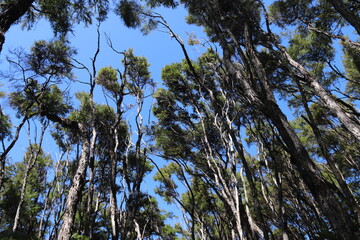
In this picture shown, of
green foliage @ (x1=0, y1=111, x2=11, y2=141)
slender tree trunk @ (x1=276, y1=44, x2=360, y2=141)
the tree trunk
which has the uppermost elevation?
green foliage @ (x1=0, y1=111, x2=11, y2=141)

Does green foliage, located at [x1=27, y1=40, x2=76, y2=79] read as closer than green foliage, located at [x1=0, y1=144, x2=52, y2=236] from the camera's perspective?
Yes

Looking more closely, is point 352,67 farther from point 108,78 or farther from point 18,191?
point 18,191

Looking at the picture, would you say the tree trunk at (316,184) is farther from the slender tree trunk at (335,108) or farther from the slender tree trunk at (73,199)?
the slender tree trunk at (73,199)

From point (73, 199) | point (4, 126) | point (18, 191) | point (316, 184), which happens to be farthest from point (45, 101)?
point (316, 184)

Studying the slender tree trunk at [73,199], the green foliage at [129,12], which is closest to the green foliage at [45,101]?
the green foliage at [129,12]

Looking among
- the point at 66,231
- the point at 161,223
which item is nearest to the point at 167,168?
the point at 161,223

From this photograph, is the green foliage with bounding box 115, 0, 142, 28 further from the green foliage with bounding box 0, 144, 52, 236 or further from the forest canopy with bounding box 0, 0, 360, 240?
the green foliage with bounding box 0, 144, 52, 236

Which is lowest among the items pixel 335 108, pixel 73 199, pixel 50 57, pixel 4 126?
pixel 73 199

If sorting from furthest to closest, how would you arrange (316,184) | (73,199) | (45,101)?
(45,101), (73,199), (316,184)

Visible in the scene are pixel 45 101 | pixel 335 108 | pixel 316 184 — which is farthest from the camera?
pixel 45 101

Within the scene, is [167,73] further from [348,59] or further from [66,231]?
[348,59]

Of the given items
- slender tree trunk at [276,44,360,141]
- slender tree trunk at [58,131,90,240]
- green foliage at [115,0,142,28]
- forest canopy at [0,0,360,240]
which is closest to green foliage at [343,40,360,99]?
forest canopy at [0,0,360,240]

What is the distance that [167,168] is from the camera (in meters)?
12.1

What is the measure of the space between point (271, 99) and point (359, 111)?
305 inches
